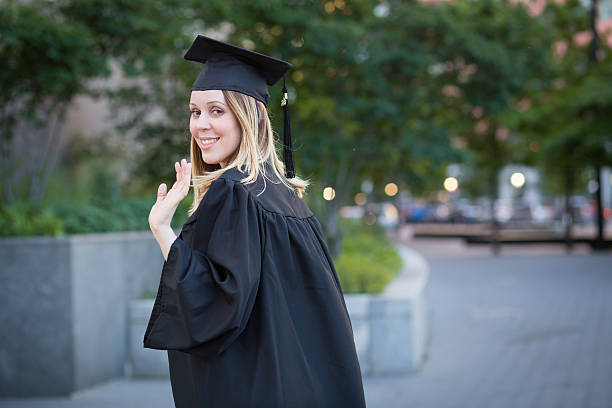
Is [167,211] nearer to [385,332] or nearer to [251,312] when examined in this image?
[251,312]

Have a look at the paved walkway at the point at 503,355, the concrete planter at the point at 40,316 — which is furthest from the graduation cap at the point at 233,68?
the paved walkway at the point at 503,355

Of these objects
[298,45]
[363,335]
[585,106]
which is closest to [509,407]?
[363,335]

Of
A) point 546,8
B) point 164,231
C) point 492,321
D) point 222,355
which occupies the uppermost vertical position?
point 546,8

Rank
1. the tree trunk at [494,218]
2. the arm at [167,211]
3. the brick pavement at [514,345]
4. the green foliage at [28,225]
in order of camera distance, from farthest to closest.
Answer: the tree trunk at [494,218] < the brick pavement at [514,345] < the green foliage at [28,225] < the arm at [167,211]

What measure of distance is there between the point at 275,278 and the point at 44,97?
7109 mm

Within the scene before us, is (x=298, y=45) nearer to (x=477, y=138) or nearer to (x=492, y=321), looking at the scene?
(x=492, y=321)

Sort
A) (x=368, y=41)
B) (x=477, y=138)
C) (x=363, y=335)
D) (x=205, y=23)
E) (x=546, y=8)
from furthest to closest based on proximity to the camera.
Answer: (x=477, y=138)
(x=546, y=8)
(x=368, y=41)
(x=205, y=23)
(x=363, y=335)

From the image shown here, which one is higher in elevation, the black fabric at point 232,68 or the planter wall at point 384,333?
the black fabric at point 232,68

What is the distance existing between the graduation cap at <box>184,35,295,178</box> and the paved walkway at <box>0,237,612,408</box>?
3720mm

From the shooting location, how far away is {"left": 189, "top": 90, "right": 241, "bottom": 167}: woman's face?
2.52m

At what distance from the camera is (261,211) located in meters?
2.36

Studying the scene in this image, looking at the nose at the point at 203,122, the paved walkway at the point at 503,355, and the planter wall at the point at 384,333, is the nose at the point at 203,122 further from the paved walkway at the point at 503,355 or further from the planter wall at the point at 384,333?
the planter wall at the point at 384,333

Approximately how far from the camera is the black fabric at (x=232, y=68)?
259 centimetres

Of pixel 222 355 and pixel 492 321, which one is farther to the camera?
pixel 492 321
